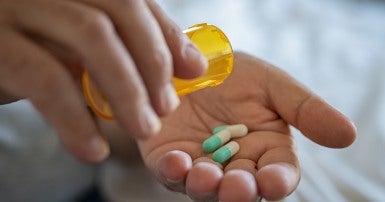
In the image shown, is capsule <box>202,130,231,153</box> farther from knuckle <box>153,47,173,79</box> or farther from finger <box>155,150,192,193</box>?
knuckle <box>153,47,173,79</box>

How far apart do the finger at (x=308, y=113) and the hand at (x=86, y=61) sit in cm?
23

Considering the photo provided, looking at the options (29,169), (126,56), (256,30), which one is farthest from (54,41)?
(256,30)

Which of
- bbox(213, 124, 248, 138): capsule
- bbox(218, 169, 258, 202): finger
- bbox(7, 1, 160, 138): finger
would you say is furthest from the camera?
bbox(213, 124, 248, 138): capsule

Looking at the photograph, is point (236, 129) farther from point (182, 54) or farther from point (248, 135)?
point (182, 54)

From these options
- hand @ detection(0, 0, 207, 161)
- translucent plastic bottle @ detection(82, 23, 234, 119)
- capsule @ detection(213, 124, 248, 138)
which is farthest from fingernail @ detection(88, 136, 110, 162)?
capsule @ detection(213, 124, 248, 138)

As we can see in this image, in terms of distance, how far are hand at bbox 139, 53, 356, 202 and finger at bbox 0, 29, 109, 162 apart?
171 mm

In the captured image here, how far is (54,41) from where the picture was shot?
405mm

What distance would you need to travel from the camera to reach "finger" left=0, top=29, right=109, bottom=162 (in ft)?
1.25

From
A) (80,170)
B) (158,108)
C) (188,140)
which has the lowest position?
(80,170)

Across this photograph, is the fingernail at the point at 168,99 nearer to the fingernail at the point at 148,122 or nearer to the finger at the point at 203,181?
the fingernail at the point at 148,122

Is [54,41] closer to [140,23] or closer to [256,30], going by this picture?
[140,23]

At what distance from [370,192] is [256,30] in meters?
0.39

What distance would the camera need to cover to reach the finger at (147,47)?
40cm

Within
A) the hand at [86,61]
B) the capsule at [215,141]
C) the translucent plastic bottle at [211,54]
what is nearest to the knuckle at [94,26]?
the hand at [86,61]
